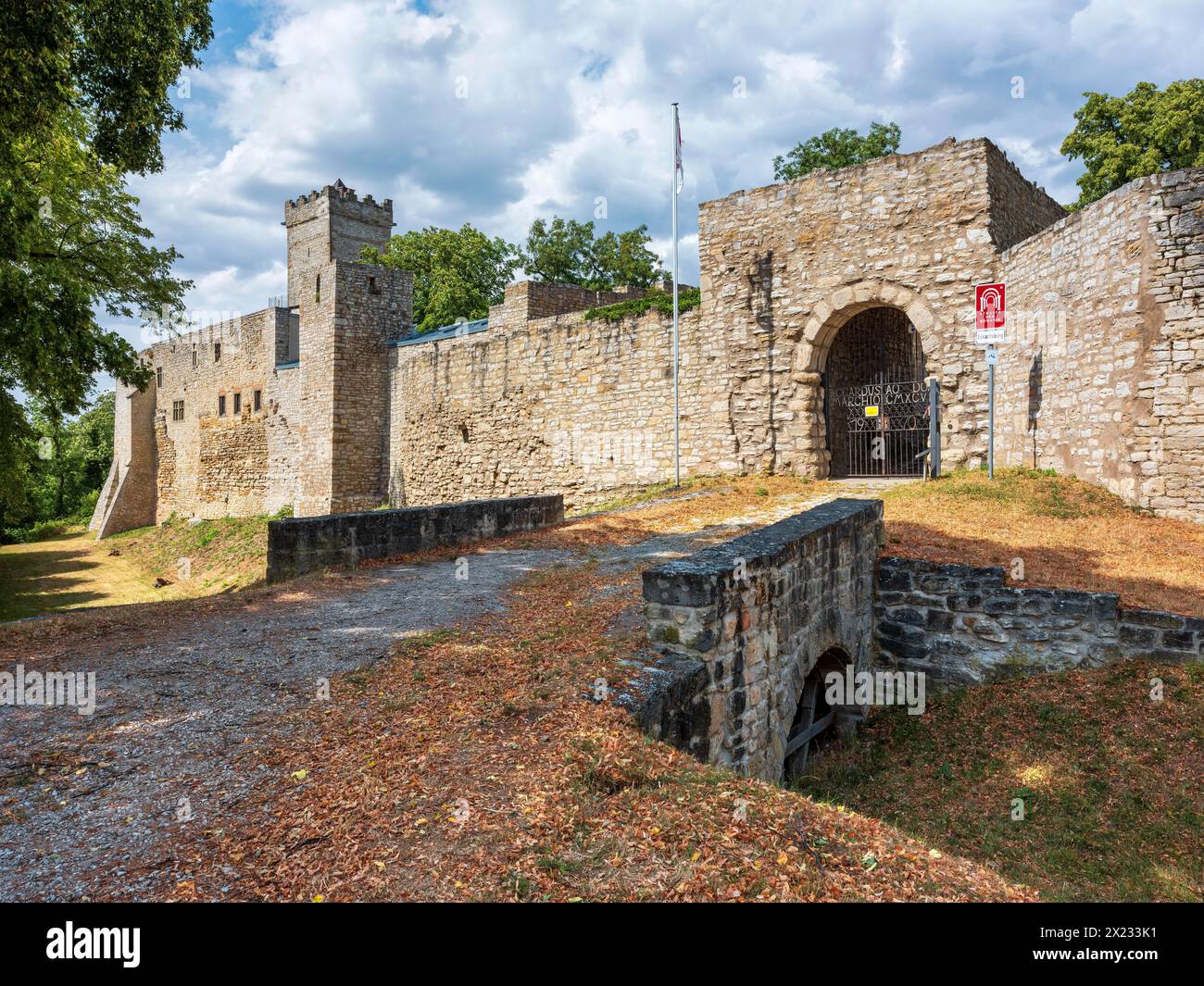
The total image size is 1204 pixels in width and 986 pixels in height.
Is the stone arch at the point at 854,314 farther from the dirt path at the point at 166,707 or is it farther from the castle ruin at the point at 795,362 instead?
the dirt path at the point at 166,707

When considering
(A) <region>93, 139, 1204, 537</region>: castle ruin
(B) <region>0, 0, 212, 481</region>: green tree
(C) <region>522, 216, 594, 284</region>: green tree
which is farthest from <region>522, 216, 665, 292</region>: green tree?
(B) <region>0, 0, 212, 481</region>: green tree

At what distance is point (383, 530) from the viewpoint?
31.2 feet

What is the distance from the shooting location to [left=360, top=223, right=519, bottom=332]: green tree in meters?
35.4

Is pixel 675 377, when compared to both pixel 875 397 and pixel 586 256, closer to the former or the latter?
pixel 875 397

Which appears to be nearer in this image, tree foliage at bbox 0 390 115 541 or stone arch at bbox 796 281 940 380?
stone arch at bbox 796 281 940 380

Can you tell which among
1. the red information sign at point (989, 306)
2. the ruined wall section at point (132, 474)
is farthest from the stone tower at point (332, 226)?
the red information sign at point (989, 306)

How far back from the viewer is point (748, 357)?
15.3 meters

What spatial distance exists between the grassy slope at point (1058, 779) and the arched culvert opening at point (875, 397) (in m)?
7.20

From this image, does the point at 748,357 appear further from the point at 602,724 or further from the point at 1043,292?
the point at 602,724

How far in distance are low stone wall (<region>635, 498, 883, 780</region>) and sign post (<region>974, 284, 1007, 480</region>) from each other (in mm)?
6548

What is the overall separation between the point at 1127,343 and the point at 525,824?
33.6 feet

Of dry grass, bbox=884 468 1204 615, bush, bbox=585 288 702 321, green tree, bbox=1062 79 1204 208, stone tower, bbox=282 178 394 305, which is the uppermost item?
stone tower, bbox=282 178 394 305

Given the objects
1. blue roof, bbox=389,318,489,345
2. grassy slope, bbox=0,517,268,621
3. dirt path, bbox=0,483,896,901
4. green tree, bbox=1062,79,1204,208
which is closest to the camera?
dirt path, bbox=0,483,896,901

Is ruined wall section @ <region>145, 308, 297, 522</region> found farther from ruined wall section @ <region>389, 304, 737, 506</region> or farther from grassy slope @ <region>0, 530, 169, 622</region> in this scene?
ruined wall section @ <region>389, 304, 737, 506</region>
